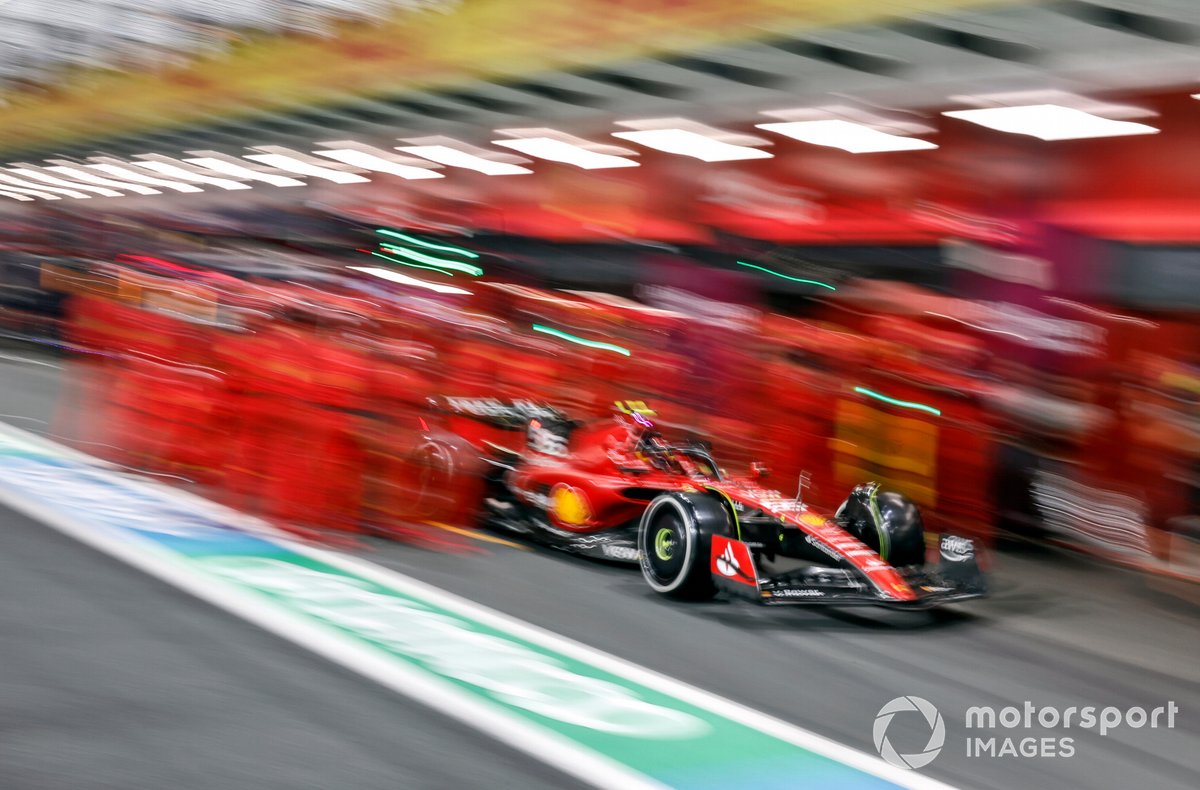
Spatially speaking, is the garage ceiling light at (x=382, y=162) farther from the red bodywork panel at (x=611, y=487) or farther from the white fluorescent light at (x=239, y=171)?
the red bodywork panel at (x=611, y=487)

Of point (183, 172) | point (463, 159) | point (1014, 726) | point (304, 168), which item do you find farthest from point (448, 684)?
point (183, 172)

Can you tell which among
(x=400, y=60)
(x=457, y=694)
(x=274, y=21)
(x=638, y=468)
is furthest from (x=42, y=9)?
(x=457, y=694)

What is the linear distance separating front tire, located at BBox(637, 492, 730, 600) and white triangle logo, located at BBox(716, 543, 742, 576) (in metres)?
0.15

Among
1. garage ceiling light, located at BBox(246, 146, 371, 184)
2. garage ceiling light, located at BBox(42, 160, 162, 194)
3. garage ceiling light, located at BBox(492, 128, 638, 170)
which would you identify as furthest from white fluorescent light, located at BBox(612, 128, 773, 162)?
garage ceiling light, located at BBox(42, 160, 162, 194)

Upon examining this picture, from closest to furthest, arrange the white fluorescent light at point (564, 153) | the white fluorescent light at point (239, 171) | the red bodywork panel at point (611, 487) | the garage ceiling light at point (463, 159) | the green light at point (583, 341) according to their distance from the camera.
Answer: the red bodywork panel at point (611, 487)
the green light at point (583, 341)
the white fluorescent light at point (564, 153)
the garage ceiling light at point (463, 159)
the white fluorescent light at point (239, 171)

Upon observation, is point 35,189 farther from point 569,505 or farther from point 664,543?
point 664,543

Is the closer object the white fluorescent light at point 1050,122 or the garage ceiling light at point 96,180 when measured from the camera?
the white fluorescent light at point 1050,122

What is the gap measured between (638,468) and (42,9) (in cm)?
858

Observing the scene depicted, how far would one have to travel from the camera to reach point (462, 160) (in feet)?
54.9

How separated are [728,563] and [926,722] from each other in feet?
5.47

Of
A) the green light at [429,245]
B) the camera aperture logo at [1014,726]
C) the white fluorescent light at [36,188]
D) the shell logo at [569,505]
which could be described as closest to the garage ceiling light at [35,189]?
the white fluorescent light at [36,188]

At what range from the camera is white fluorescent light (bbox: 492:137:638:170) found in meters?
15.1

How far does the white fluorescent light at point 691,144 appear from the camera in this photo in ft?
A: 44.5

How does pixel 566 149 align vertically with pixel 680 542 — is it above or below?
above
